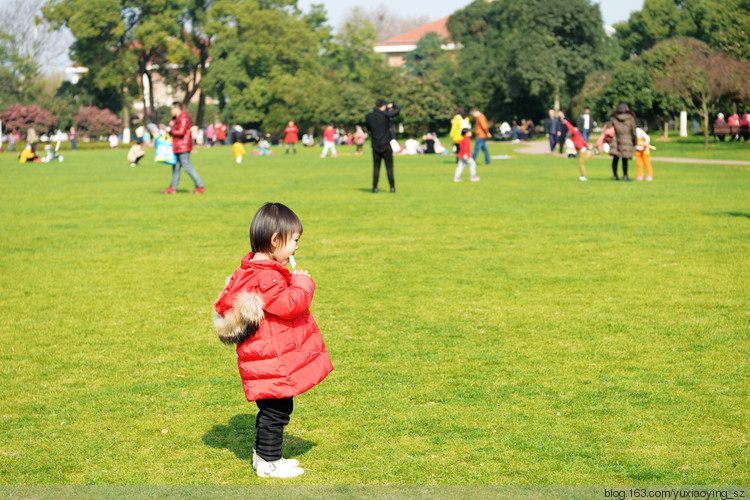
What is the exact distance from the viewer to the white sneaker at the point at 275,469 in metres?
4.27

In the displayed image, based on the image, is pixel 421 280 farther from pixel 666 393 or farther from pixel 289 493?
pixel 289 493

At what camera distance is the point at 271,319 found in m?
4.16

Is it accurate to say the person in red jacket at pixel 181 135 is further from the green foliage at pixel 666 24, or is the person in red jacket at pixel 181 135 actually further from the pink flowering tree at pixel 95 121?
the pink flowering tree at pixel 95 121

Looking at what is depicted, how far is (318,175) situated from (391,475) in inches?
927

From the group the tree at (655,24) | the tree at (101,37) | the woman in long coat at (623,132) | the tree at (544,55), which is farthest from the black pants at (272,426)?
the tree at (655,24)

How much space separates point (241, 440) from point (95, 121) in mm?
81420

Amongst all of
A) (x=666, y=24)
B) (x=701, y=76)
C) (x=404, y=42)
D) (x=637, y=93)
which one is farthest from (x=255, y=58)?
(x=701, y=76)

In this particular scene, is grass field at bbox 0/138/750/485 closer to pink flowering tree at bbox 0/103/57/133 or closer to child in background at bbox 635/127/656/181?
child in background at bbox 635/127/656/181

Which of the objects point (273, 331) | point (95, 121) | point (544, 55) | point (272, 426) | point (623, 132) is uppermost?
point (544, 55)

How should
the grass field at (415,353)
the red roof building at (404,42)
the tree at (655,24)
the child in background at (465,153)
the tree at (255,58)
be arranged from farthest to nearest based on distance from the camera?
the red roof building at (404,42), the tree at (655,24), the tree at (255,58), the child in background at (465,153), the grass field at (415,353)

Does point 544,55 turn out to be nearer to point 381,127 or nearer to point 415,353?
point 381,127

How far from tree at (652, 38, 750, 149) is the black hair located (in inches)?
1380

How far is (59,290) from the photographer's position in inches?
365

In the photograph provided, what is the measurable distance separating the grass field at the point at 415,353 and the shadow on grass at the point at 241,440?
0.02 m
